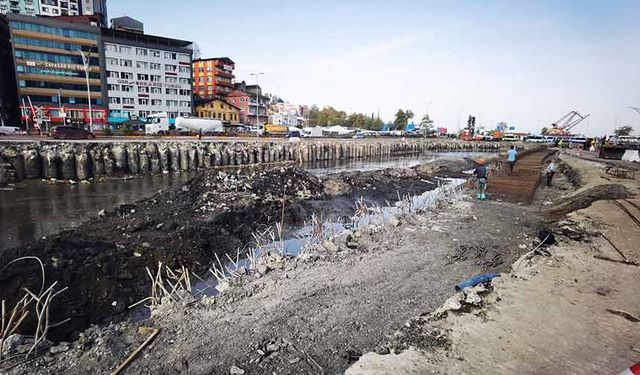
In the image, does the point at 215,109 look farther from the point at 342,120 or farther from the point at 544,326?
the point at 544,326

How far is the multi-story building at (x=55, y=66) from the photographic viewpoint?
5934cm

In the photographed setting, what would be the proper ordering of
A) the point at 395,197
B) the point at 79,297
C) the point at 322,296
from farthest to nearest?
the point at 395,197 < the point at 79,297 < the point at 322,296

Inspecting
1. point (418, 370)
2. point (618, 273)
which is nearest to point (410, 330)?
point (418, 370)

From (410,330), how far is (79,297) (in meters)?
6.98

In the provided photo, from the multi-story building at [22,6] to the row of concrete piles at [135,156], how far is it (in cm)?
11617

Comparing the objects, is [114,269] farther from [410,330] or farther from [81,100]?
[81,100]

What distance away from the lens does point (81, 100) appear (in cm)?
6397

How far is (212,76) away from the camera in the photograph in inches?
3853

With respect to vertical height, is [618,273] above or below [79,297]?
above

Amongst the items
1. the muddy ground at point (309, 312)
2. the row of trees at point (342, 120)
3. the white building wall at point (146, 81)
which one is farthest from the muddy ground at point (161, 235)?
the row of trees at point (342, 120)

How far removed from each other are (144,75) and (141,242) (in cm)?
Answer: 7220

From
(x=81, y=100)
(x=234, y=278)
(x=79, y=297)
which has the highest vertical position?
(x=81, y=100)

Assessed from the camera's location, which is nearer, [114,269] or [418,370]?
[418,370]

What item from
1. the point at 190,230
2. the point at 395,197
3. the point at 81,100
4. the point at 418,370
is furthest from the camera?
the point at 81,100
